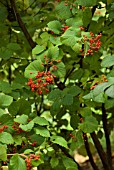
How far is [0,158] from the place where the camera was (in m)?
1.38

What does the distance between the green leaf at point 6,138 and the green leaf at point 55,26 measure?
18.7 inches

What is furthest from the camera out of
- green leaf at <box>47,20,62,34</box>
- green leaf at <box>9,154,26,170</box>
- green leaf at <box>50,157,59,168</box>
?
green leaf at <box>50,157,59,168</box>

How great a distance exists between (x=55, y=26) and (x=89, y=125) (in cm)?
46

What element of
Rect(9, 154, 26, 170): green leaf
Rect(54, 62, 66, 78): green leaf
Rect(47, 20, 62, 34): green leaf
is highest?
Rect(47, 20, 62, 34): green leaf

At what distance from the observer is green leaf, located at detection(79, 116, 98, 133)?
1.63 metres

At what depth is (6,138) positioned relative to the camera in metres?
1.42

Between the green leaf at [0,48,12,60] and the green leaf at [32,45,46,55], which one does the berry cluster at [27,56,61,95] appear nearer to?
the green leaf at [32,45,46,55]

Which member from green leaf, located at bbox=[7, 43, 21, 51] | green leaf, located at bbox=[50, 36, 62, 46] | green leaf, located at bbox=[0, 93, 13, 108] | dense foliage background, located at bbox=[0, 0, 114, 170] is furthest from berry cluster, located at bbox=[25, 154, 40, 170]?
green leaf, located at bbox=[7, 43, 21, 51]

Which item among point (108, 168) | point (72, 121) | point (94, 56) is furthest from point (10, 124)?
point (108, 168)

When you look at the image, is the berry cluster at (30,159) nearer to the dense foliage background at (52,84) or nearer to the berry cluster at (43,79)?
the dense foliage background at (52,84)

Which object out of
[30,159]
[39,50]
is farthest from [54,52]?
[30,159]

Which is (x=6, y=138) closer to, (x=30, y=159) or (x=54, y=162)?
(x=30, y=159)

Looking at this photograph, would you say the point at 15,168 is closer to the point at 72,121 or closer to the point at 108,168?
the point at 72,121

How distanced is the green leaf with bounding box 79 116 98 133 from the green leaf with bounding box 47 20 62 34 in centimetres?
42
